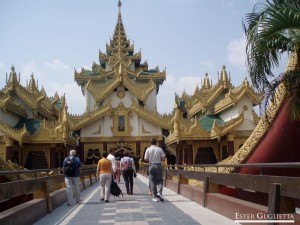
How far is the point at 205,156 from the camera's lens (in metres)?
33.8

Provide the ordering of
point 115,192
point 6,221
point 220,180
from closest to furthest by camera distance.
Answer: point 6,221 < point 220,180 < point 115,192

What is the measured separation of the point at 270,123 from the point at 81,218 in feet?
14.0

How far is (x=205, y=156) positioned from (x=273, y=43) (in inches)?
1027

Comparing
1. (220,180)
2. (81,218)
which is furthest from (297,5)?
(81,218)

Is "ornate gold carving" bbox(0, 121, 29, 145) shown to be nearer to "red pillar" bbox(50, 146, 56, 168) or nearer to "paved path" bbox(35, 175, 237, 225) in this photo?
"red pillar" bbox(50, 146, 56, 168)

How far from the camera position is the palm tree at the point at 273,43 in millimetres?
7949

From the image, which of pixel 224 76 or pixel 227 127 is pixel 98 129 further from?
pixel 227 127

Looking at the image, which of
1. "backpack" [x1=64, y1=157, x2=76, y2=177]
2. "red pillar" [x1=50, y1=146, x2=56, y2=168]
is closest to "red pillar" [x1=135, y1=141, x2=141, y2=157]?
"red pillar" [x1=50, y1=146, x2=56, y2=168]

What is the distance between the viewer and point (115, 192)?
524 inches

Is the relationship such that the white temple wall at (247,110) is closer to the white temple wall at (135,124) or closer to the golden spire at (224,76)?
the golden spire at (224,76)

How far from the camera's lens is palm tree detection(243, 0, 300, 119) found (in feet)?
26.1

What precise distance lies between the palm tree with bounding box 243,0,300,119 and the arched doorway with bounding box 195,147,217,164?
2533cm

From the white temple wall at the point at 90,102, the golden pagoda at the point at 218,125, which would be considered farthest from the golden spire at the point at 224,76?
the white temple wall at the point at 90,102

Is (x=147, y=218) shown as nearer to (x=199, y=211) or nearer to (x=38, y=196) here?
(x=199, y=211)
